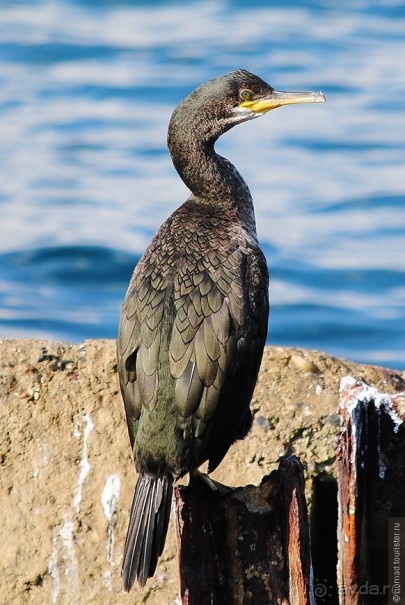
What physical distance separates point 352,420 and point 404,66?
12.2 m

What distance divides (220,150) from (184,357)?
847 centimetres

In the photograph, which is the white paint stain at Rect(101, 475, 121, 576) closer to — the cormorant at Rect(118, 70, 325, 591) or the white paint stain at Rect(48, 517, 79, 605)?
the white paint stain at Rect(48, 517, 79, 605)

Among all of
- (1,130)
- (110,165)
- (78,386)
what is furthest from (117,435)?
(1,130)

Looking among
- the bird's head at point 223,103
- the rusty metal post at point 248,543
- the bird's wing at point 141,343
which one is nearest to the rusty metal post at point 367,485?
the rusty metal post at point 248,543

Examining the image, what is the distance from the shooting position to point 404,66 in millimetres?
15891

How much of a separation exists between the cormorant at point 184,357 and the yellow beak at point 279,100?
635mm

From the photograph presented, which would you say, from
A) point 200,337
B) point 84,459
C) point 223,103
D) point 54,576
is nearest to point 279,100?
point 223,103

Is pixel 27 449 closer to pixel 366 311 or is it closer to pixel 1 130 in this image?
pixel 366 311

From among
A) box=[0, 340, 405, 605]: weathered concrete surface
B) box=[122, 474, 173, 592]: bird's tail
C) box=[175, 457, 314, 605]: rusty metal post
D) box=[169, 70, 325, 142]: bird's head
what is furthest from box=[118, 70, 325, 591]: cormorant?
box=[169, 70, 325, 142]: bird's head

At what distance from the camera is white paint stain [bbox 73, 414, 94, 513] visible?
205 inches

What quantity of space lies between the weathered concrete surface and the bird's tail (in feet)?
2.09

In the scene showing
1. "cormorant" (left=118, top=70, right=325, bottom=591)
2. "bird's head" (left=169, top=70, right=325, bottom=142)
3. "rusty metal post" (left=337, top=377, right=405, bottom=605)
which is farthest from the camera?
"bird's head" (left=169, top=70, right=325, bottom=142)

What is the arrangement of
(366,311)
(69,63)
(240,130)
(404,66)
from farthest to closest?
(69,63), (404,66), (240,130), (366,311)

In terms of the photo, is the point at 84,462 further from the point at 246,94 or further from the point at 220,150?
the point at 220,150
